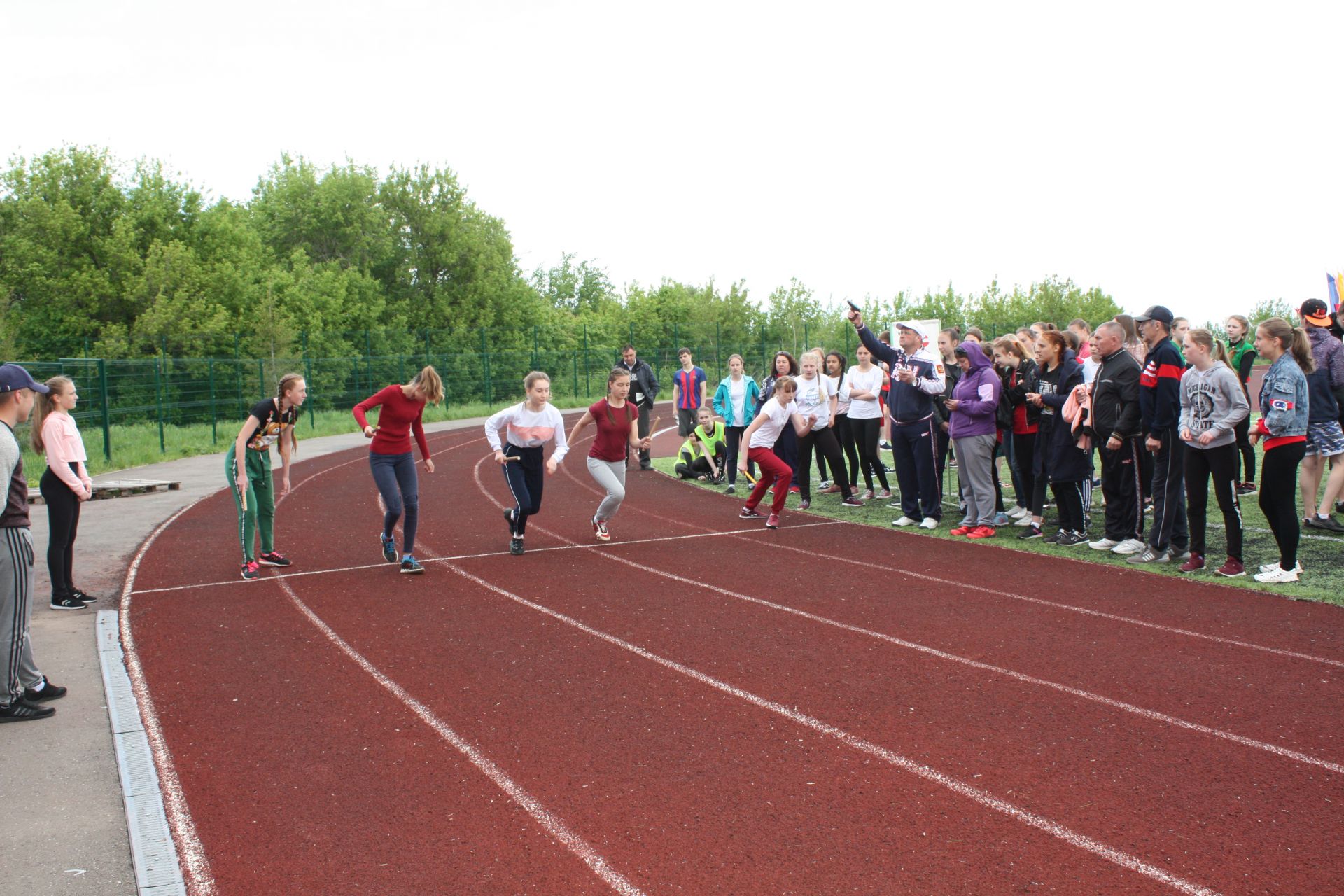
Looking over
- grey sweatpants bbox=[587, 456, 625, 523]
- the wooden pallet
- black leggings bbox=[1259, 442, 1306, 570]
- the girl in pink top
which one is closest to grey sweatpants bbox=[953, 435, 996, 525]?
black leggings bbox=[1259, 442, 1306, 570]

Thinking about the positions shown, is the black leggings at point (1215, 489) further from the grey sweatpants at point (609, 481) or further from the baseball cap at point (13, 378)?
the baseball cap at point (13, 378)

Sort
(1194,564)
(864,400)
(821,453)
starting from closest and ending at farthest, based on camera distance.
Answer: (1194,564) < (864,400) < (821,453)

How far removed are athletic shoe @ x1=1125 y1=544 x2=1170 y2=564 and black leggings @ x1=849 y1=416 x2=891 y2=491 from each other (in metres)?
3.94

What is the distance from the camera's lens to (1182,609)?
23.9ft

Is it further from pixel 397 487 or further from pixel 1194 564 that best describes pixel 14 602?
pixel 1194 564

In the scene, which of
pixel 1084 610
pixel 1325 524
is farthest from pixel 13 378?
pixel 1325 524

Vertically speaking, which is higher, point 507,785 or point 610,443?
point 610,443

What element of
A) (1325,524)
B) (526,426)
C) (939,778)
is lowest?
(939,778)

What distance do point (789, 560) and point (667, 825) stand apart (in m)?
5.39

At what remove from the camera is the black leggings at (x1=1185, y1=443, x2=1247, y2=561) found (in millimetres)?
7816

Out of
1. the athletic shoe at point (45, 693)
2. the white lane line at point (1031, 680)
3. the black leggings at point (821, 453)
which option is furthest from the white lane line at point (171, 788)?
the black leggings at point (821, 453)

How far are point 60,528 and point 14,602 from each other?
298cm

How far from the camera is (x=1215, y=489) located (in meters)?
8.02

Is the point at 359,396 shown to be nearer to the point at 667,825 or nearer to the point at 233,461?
the point at 233,461
